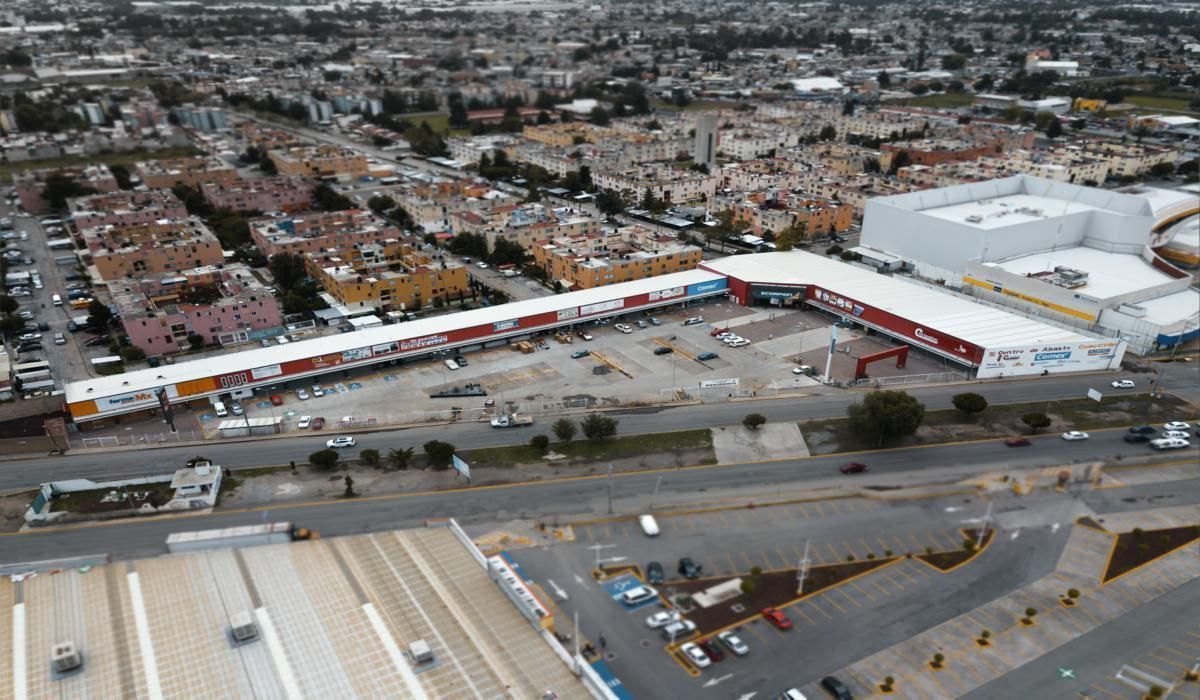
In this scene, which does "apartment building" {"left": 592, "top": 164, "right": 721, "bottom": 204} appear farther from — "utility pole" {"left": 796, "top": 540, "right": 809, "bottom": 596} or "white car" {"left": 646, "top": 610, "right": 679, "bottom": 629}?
"white car" {"left": 646, "top": 610, "right": 679, "bottom": 629}

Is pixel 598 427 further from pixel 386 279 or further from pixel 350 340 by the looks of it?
pixel 386 279

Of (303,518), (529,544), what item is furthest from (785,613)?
(303,518)

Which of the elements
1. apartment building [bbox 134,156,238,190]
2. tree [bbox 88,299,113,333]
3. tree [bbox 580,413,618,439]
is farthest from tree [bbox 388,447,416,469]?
apartment building [bbox 134,156,238,190]

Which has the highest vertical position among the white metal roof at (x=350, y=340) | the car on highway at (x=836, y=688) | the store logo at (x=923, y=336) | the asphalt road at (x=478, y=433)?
the store logo at (x=923, y=336)

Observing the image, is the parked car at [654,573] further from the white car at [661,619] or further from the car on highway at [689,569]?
the white car at [661,619]

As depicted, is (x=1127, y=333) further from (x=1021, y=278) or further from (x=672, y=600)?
(x=672, y=600)

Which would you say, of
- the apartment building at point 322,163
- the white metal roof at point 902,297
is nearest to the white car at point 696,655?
the white metal roof at point 902,297

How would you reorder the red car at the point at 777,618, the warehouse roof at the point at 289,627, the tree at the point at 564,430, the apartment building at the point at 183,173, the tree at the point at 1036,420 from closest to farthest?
the warehouse roof at the point at 289,627, the red car at the point at 777,618, the tree at the point at 564,430, the tree at the point at 1036,420, the apartment building at the point at 183,173
